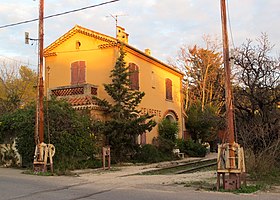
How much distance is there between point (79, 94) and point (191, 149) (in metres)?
11.9

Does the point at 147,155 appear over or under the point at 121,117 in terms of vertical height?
under

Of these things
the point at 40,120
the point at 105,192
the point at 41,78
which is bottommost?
the point at 105,192

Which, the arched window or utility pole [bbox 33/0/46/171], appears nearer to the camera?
utility pole [bbox 33/0/46/171]

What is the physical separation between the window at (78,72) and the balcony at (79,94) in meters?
1.96

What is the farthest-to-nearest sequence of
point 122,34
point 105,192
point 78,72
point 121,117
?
point 122,34
point 78,72
point 121,117
point 105,192

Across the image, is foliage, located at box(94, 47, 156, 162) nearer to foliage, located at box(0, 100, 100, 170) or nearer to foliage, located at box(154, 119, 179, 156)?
foliage, located at box(0, 100, 100, 170)

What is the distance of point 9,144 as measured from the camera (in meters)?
19.0

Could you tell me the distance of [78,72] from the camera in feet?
80.2

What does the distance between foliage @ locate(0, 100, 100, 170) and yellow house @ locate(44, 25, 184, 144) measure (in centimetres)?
241

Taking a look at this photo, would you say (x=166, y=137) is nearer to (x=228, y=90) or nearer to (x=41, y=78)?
(x=41, y=78)

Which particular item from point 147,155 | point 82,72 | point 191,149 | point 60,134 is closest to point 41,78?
point 60,134

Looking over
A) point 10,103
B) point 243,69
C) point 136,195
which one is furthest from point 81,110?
point 136,195

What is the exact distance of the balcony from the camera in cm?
2116

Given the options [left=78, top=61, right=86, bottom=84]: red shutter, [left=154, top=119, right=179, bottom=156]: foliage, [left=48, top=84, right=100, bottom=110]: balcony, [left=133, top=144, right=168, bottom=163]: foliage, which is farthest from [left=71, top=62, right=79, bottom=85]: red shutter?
[left=154, top=119, right=179, bottom=156]: foliage
